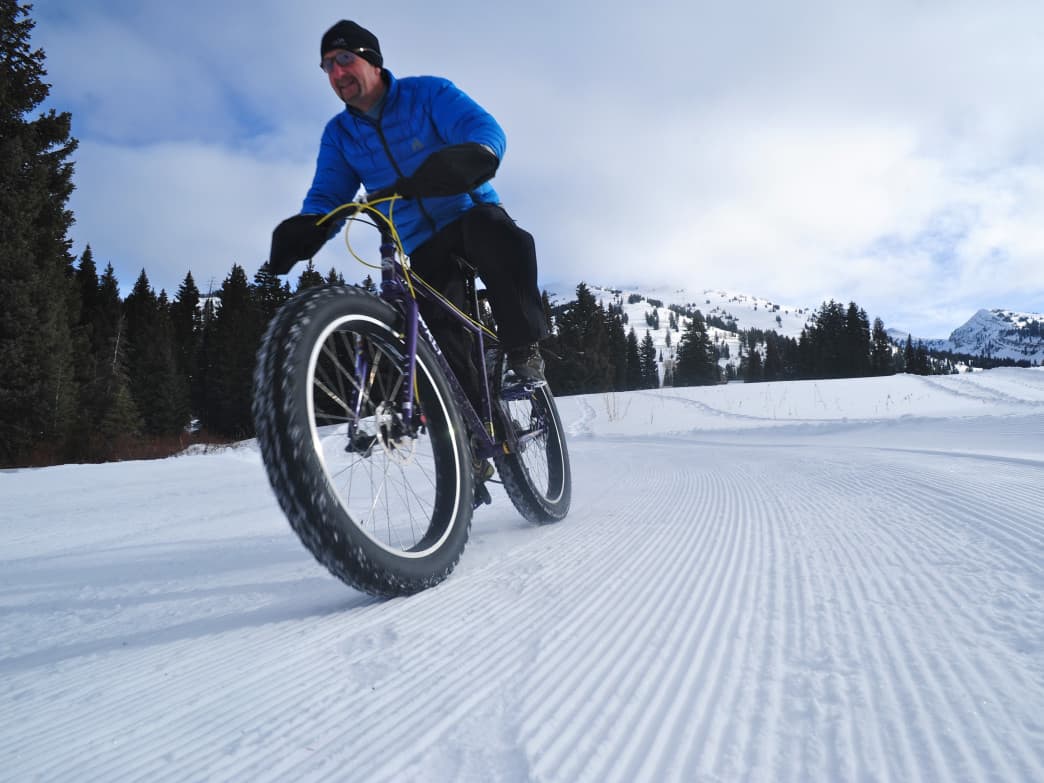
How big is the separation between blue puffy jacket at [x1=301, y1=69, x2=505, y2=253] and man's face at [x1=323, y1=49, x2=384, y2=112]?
0.04m

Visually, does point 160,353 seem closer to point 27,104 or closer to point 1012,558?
point 27,104

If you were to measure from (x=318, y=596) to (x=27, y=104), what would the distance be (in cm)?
2358

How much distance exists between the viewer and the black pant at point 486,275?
2.09 meters

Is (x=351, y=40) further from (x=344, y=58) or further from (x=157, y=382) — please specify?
(x=157, y=382)

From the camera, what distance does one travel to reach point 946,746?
0.57 metres

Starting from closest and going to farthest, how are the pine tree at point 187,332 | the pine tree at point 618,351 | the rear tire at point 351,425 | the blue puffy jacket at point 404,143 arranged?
the rear tire at point 351,425, the blue puffy jacket at point 404,143, the pine tree at point 187,332, the pine tree at point 618,351

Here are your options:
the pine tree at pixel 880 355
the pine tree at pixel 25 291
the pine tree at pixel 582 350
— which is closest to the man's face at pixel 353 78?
the pine tree at pixel 25 291

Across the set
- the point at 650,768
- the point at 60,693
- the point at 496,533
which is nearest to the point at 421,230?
the point at 496,533

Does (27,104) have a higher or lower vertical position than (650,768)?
higher

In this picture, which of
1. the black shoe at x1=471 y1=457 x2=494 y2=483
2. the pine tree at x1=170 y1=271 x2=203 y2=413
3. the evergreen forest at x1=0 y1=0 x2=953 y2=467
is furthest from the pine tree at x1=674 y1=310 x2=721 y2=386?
the black shoe at x1=471 y1=457 x2=494 y2=483

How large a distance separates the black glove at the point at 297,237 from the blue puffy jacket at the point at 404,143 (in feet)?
0.56

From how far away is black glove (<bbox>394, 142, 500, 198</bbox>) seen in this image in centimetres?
156

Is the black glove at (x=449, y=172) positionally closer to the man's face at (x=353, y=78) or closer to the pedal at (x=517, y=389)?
the man's face at (x=353, y=78)

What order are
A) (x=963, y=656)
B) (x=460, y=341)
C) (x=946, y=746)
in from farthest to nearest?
1. (x=460, y=341)
2. (x=963, y=656)
3. (x=946, y=746)
